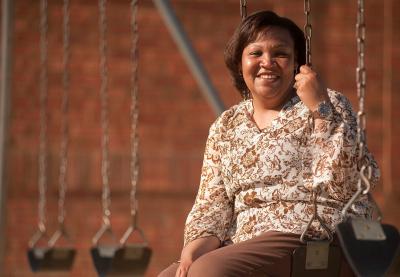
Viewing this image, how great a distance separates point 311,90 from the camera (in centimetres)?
370

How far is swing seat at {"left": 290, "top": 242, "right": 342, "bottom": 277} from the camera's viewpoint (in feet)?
11.9

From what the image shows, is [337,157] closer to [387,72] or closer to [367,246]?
[367,246]

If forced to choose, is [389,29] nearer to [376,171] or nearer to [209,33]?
[209,33]

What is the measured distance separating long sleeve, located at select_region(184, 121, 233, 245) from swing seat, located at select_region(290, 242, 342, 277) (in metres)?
0.41

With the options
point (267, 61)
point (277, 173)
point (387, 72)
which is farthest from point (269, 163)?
point (387, 72)

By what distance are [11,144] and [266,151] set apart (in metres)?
5.28

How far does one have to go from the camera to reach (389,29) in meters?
8.95

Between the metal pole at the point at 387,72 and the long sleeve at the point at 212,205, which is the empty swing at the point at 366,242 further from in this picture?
the metal pole at the point at 387,72

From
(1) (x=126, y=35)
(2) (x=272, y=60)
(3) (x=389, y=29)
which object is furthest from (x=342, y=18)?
(2) (x=272, y=60)

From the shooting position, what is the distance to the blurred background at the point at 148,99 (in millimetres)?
8797

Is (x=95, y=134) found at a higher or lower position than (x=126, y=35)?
lower

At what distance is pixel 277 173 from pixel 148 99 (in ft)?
16.7

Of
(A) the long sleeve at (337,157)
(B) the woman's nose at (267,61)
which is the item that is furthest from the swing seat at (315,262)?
(B) the woman's nose at (267,61)

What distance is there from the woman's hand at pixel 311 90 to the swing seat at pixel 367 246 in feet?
1.44
